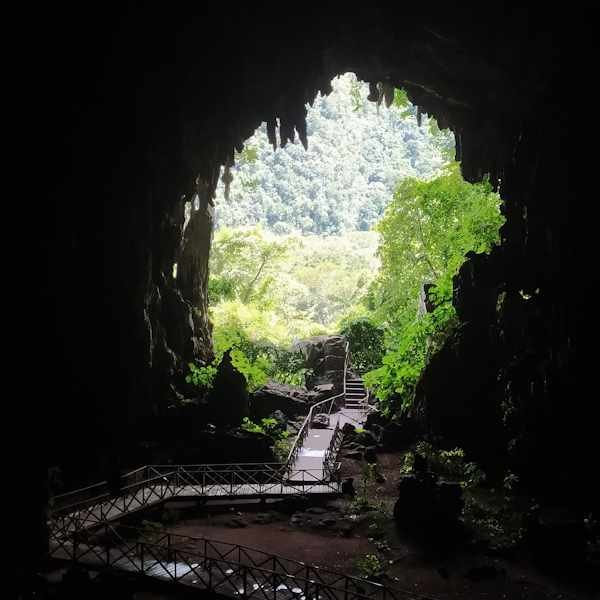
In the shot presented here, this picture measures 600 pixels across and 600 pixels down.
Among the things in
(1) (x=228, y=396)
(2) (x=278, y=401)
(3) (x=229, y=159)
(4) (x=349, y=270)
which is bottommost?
(2) (x=278, y=401)

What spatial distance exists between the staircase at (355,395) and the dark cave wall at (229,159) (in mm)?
8988

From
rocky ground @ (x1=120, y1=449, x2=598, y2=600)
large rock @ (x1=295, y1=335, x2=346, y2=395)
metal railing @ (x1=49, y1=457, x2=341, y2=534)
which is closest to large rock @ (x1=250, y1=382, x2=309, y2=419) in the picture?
large rock @ (x1=295, y1=335, x2=346, y2=395)

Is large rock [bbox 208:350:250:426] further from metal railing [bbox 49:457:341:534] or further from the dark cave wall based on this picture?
metal railing [bbox 49:457:341:534]

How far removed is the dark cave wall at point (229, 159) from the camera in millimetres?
12742

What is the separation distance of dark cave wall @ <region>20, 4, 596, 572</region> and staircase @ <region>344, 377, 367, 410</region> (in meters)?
8.99

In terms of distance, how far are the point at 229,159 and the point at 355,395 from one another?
15.9m

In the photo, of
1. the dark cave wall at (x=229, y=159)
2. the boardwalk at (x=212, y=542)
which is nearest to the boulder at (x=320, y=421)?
the boardwalk at (x=212, y=542)

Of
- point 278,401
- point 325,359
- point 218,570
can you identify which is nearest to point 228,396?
point 278,401

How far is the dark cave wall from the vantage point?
1274cm

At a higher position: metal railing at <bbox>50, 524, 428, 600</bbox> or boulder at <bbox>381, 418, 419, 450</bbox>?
boulder at <bbox>381, 418, 419, 450</bbox>

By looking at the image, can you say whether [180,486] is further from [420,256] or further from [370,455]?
[420,256]

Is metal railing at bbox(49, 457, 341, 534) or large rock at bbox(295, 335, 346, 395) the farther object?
large rock at bbox(295, 335, 346, 395)

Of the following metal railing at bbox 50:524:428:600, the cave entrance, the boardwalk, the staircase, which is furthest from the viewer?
the staircase

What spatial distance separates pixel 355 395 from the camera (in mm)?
30031
